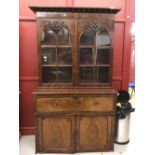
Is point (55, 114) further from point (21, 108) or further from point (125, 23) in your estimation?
point (125, 23)

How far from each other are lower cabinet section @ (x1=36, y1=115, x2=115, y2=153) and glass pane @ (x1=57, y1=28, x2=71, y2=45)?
3.39 ft

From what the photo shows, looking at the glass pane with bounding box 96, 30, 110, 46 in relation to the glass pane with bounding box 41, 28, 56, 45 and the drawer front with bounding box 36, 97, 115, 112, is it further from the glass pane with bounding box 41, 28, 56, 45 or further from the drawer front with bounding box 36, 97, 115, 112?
the drawer front with bounding box 36, 97, 115, 112

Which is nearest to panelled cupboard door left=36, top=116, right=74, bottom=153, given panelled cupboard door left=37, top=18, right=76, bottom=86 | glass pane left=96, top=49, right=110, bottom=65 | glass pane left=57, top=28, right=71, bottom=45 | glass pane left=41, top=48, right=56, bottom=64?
panelled cupboard door left=37, top=18, right=76, bottom=86

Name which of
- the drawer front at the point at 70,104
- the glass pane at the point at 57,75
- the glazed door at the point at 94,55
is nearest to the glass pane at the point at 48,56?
the glass pane at the point at 57,75

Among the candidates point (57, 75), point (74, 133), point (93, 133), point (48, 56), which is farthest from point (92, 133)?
point (48, 56)

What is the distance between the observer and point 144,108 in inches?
29.4

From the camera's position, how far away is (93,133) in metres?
2.76

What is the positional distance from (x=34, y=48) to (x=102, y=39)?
110 cm

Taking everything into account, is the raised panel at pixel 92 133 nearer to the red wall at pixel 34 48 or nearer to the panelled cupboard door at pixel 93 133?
the panelled cupboard door at pixel 93 133

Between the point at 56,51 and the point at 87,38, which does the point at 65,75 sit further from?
the point at 87,38
